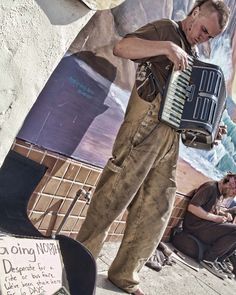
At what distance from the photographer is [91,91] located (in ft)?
9.74

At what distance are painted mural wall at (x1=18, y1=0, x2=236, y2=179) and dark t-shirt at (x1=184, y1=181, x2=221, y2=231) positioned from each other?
168 centimetres

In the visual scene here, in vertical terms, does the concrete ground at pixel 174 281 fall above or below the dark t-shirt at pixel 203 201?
below

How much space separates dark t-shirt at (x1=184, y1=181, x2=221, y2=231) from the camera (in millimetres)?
4652

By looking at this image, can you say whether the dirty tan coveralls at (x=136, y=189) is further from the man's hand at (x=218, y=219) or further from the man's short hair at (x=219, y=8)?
the man's hand at (x=218, y=219)

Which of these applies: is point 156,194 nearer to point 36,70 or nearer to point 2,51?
point 36,70

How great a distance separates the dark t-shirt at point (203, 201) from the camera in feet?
15.3

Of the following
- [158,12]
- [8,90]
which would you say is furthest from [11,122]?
[158,12]

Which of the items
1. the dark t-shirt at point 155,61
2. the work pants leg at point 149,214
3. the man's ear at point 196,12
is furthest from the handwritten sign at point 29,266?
the man's ear at point 196,12

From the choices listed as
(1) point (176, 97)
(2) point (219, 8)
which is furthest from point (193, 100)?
(2) point (219, 8)

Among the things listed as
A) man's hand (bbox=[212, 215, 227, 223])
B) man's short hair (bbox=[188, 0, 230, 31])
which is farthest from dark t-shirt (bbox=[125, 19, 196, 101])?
man's hand (bbox=[212, 215, 227, 223])

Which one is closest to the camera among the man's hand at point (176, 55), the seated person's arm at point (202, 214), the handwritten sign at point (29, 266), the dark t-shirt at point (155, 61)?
the handwritten sign at point (29, 266)

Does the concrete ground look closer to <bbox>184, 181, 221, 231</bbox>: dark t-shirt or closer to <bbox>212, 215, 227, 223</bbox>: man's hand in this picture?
<bbox>184, 181, 221, 231</bbox>: dark t-shirt

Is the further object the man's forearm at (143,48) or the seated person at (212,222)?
the seated person at (212,222)

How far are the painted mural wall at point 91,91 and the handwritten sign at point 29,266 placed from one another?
996 mm
